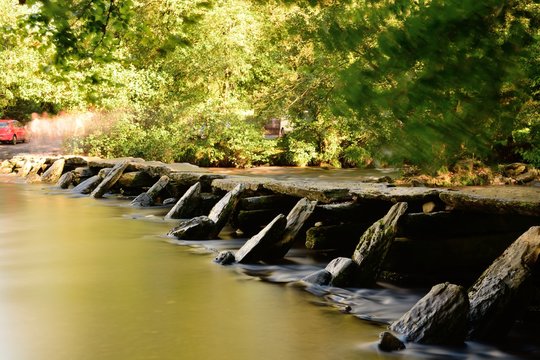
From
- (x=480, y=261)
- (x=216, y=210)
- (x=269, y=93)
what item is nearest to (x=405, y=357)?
(x=480, y=261)

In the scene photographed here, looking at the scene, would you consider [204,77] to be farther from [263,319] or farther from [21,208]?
[263,319]

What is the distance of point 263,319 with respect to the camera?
6.95 metres

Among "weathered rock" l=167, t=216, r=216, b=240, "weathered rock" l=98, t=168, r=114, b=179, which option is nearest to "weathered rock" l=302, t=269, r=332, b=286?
"weathered rock" l=167, t=216, r=216, b=240

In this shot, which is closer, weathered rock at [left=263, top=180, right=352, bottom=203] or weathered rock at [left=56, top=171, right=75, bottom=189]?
weathered rock at [left=263, top=180, right=352, bottom=203]

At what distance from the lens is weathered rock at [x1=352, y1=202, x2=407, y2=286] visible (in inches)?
303

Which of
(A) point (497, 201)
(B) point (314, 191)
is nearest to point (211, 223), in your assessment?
(B) point (314, 191)

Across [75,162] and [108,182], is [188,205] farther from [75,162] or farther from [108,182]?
[75,162]

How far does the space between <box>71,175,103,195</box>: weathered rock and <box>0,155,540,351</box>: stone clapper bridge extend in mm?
8150

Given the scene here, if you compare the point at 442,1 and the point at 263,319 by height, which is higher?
the point at 442,1

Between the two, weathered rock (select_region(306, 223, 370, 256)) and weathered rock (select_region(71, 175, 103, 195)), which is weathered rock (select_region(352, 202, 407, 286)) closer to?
weathered rock (select_region(306, 223, 370, 256))

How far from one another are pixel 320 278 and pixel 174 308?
171cm

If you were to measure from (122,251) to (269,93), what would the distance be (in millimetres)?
15161

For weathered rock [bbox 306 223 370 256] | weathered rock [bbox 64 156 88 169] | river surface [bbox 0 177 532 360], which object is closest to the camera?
river surface [bbox 0 177 532 360]

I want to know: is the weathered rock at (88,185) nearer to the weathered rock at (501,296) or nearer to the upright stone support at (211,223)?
the upright stone support at (211,223)
